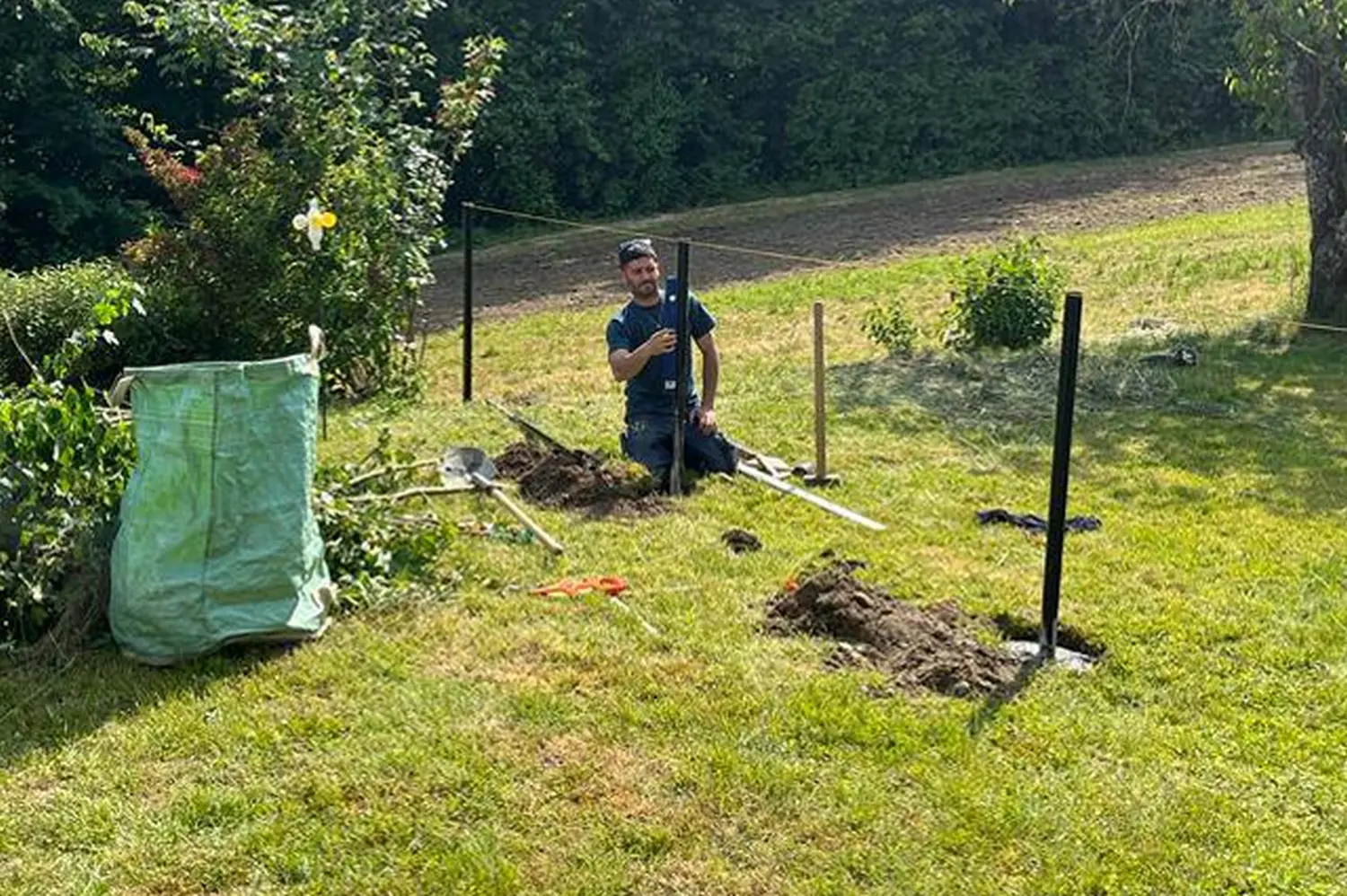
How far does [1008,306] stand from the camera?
9633mm

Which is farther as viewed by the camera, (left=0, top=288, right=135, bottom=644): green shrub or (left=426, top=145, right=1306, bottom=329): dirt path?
(left=426, top=145, right=1306, bottom=329): dirt path

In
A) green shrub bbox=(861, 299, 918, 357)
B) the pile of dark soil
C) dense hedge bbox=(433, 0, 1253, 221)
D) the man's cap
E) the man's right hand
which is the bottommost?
the pile of dark soil

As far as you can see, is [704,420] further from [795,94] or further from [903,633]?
[795,94]

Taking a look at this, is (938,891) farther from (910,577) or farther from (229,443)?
(229,443)

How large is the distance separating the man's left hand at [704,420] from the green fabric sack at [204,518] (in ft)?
8.47

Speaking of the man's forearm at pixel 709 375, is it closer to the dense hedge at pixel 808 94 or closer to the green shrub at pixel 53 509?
the green shrub at pixel 53 509

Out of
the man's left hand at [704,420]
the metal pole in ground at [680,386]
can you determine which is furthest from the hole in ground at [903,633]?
the man's left hand at [704,420]

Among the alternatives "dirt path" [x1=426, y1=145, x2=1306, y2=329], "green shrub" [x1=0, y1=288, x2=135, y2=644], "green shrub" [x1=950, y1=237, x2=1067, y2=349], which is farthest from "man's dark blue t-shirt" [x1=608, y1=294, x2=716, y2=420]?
"dirt path" [x1=426, y1=145, x2=1306, y2=329]

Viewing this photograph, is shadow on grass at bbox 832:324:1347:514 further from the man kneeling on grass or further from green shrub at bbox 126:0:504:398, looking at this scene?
green shrub at bbox 126:0:504:398

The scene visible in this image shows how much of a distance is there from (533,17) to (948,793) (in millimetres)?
20475

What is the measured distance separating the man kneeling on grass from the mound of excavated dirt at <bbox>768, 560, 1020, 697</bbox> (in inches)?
68.3

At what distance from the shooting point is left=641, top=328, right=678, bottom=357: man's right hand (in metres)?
6.20

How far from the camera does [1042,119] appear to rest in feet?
81.9

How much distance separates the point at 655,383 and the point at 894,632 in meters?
2.65
